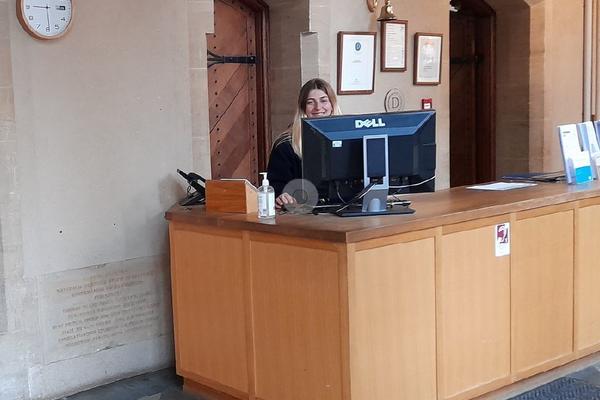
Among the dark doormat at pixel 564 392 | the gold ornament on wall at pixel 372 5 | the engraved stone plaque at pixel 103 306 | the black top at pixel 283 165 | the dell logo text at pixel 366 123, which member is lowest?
the dark doormat at pixel 564 392

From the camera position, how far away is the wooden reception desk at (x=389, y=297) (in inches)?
151

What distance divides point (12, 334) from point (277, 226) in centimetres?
160

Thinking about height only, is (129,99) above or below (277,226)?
above

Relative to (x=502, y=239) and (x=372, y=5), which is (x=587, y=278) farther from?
(x=372, y=5)

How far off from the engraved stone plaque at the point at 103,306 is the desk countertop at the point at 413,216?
484mm

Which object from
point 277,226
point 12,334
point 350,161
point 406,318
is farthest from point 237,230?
point 12,334

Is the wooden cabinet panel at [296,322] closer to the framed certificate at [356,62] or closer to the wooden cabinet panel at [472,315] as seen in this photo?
the wooden cabinet panel at [472,315]

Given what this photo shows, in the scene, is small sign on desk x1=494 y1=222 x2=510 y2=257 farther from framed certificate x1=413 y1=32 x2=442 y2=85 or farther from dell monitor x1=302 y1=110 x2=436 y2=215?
framed certificate x1=413 y1=32 x2=442 y2=85

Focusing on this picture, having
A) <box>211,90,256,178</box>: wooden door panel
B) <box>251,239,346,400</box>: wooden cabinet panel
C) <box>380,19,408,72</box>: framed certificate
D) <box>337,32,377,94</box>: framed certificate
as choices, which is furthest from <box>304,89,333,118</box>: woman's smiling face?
<box>380,19,408,72</box>: framed certificate

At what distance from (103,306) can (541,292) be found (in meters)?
2.38

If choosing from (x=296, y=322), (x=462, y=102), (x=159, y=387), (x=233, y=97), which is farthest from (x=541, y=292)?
(x=462, y=102)

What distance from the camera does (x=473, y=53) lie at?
8.51 m

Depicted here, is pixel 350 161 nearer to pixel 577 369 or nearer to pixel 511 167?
Answer: pixel 577 369

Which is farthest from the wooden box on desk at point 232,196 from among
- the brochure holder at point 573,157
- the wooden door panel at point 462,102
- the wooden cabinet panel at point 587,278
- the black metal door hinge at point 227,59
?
the wooden door panel at point 462,102
